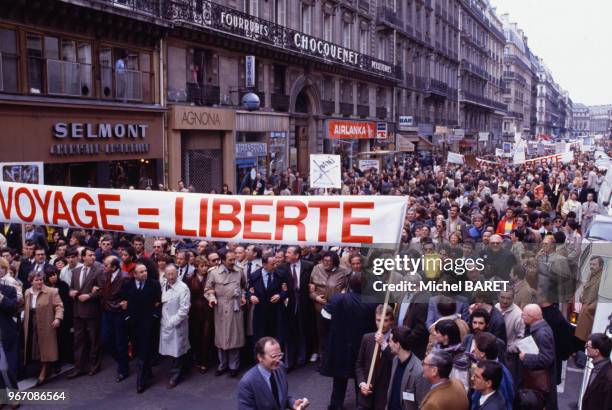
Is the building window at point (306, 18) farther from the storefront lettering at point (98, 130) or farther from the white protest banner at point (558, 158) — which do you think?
the storefront lettering at point (98, 130)

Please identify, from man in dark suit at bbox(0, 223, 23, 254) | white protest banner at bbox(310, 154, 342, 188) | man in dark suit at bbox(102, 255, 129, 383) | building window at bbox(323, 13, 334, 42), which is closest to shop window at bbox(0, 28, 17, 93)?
man in dark suit at bbox(0, 223, 23, 254)

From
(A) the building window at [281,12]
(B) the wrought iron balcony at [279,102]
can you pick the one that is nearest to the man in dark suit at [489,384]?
(B) the wrought iron balcony at [279,102]

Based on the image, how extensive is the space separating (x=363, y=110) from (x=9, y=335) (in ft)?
104

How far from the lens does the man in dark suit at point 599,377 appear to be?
5277mm

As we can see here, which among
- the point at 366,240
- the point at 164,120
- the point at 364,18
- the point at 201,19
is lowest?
the point at 366,240

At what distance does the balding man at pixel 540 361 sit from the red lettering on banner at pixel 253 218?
2.80 m

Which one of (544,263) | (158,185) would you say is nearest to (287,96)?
(158,185)

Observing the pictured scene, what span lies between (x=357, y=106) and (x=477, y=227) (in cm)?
2539

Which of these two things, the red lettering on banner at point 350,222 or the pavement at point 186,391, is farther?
the pavement at point 186,391

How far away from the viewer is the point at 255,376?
501 centimetres

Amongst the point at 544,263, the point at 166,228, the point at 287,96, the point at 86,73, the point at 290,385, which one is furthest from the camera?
the point at 287,96

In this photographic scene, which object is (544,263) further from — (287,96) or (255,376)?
(287,96)

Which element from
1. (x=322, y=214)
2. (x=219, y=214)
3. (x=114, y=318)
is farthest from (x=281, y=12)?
(x=322, y=214)

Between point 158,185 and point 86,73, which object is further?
point 158,185
